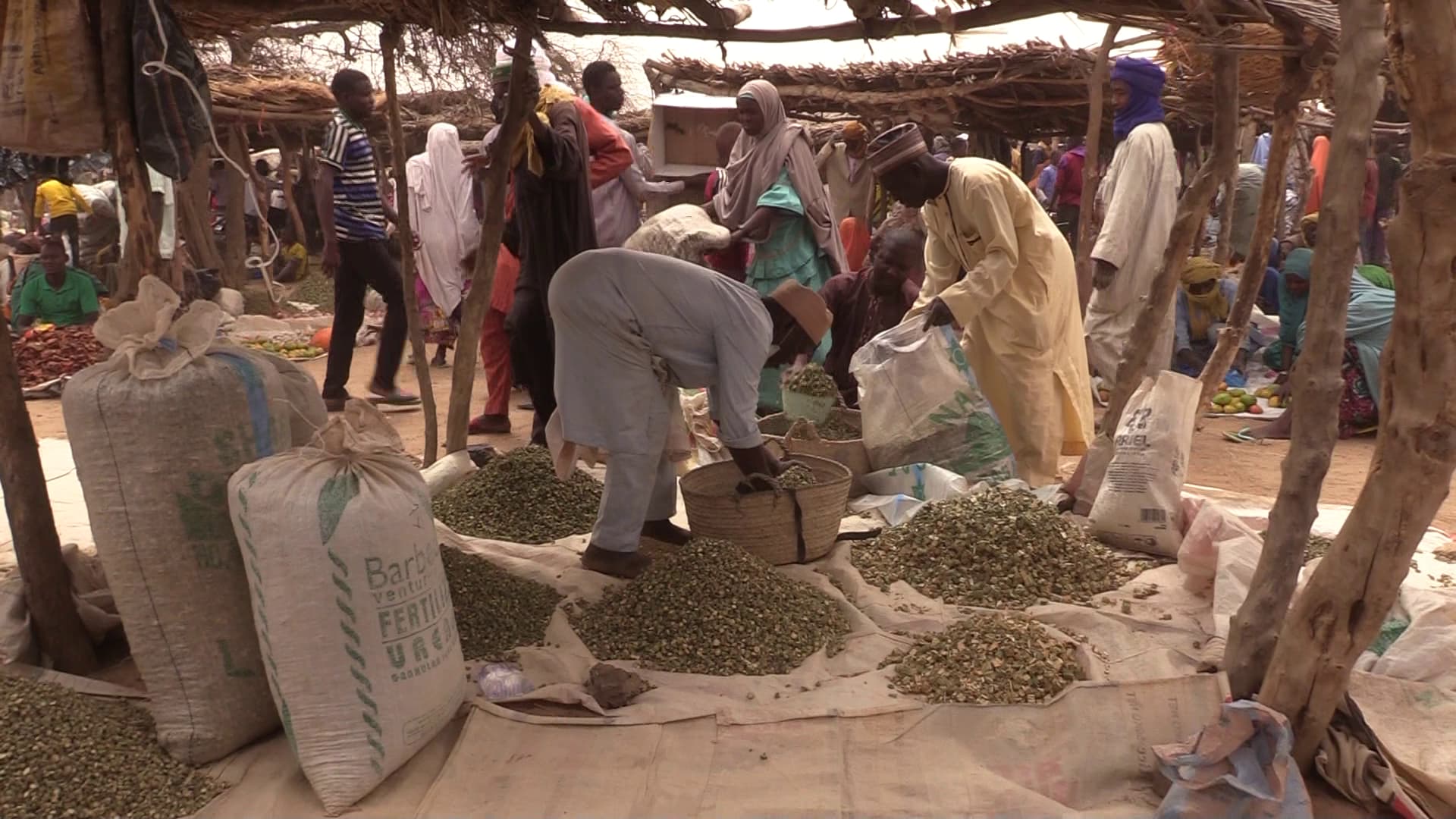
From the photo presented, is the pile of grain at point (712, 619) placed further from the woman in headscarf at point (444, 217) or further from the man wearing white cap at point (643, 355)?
the woman in headscarf at point (444, 217)

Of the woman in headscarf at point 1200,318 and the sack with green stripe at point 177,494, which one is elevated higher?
the sack with green stripe at point 177,494

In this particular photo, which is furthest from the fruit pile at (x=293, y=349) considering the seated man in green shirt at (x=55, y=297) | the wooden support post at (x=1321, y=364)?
the wooden support post at (x=1321, y=364)

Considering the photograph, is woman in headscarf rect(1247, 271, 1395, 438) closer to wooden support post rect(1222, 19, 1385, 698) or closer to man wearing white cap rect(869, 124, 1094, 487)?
man wearing white cap rect(869, 124, 1094, 487)

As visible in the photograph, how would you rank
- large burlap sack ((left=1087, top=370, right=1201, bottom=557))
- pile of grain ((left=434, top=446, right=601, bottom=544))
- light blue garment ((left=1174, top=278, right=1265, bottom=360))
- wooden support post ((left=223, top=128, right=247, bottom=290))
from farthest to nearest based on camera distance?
1. wooden support post ((left=223, top=128, right=247, bottom=290))
2. light blue garment ((left=1174, top=278, right=1265, bottom=360))
3. pile of grain ((left=434, top=446, right=601, bottom=544))
4. large burlap sack ((left=1087, top=370, right=1201, bottom=557))

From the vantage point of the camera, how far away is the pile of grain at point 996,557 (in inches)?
136

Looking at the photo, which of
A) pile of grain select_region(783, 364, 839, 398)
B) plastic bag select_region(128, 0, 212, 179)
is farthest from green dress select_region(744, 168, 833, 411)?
plastic bag select_region(128, 0, 212, 179)

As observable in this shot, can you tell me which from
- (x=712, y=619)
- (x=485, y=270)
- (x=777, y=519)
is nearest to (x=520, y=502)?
(x=485, y=270)

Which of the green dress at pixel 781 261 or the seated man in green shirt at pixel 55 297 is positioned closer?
the green dress at pixel 781 261

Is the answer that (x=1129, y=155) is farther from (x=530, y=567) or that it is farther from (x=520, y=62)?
(x=530, y=567)

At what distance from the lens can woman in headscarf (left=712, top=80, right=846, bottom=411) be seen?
5867mm

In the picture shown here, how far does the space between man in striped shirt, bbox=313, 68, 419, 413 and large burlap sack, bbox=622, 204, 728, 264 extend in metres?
2.40

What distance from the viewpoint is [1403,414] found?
83.2 inches

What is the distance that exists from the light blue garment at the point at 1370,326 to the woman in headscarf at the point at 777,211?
2742 millimetres

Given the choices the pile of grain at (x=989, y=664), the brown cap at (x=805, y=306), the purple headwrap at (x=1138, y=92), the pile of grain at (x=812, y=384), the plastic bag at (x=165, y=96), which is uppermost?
the plastic bag at (x=165, y=96)
